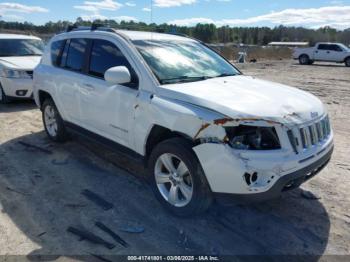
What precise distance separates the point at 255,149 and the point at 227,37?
13385cm

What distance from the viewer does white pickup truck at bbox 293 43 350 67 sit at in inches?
1089

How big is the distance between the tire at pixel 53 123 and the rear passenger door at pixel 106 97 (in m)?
1.00

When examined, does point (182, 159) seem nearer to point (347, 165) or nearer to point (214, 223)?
point (214, 223)

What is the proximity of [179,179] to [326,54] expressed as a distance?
28.3 metres

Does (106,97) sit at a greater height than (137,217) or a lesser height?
greater

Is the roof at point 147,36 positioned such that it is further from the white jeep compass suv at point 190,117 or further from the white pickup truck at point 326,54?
the white pickup truck at point 326,54

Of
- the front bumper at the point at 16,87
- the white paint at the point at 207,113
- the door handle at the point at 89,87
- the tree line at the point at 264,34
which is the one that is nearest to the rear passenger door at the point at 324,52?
the front bumper at the point at 16,87

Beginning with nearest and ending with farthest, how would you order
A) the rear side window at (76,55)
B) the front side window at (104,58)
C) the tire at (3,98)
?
1. the front side window at (104,58)
2. the rear side window at (76,55)
3. the tire at (3,98)

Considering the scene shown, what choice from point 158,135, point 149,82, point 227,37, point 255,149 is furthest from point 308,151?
point 227,37

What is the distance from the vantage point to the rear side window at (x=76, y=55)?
16.6 ft

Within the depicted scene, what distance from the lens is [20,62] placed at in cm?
916

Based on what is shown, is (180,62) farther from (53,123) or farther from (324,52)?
(324,52)

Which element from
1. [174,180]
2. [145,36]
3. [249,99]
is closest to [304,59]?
[145,36]

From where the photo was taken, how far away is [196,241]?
3.35 meters
